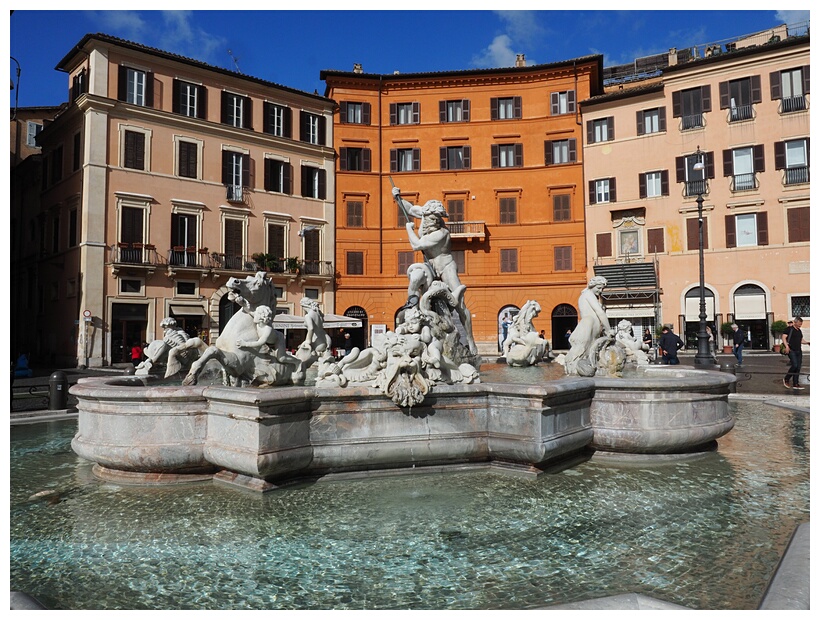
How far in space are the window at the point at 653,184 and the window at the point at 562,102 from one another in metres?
5.78

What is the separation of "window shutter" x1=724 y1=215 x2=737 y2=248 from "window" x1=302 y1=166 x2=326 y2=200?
862 inches

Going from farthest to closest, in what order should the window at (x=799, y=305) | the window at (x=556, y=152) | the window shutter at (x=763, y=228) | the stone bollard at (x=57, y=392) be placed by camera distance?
the window at (x=556, y=152)
the window shutter at (x=763, y=228)
the window at (x=799, y=305)
the stone bollard at (x=57, y=392)

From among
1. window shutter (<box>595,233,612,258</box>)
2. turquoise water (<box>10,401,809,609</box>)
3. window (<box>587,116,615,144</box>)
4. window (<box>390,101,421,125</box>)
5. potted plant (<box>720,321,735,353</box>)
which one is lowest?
turquoise water (<box>10,401,809,609</box>)

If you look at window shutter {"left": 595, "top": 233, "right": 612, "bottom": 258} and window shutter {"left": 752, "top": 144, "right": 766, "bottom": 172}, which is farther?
window shutter {"left": 595, "top": 233, "right": 612, "bottom": 258}

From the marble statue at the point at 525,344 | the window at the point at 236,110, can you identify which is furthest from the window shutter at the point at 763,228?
the window at the point at 236,110

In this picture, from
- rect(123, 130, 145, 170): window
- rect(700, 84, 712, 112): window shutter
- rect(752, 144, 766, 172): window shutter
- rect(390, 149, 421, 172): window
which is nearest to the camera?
rect(123, 130, 145, 170): window

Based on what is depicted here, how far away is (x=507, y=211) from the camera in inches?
1355

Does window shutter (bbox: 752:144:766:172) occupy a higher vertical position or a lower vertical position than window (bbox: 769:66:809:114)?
lower

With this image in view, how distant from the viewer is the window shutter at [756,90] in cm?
2994

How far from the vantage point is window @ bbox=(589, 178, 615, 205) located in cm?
3319

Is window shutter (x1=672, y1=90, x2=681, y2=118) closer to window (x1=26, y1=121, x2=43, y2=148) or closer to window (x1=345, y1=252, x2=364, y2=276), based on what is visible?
window (x1=345, y1=252, x2=364, y2=276)

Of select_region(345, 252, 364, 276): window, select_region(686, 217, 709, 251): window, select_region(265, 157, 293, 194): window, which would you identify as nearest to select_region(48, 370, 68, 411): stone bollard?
select_region(265, 157, 293, 194): window

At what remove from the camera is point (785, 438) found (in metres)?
7.17

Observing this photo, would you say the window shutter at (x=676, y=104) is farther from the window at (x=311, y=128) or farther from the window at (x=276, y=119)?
the window at (x=276, y=119)
